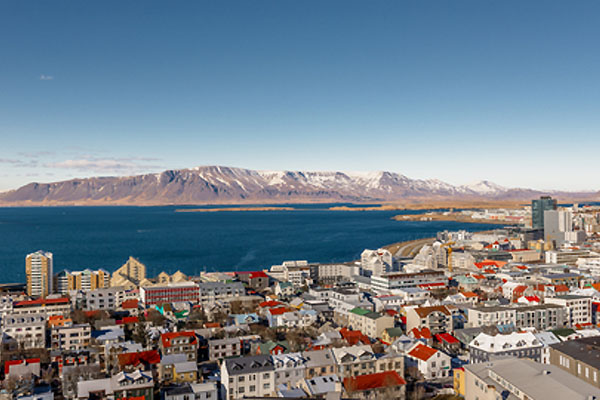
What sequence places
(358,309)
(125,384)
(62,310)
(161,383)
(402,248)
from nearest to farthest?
1. (125,384)
2. (161,383)
3. (358,309)
4. (62,310)
5. (402,248)

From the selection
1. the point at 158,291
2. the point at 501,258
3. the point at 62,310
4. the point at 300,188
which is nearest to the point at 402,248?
the point at 501,258

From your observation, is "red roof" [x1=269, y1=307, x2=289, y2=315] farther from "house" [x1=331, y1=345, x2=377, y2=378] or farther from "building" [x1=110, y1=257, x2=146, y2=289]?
"building" [x1=110, y1=257, x2=146, y2=289]

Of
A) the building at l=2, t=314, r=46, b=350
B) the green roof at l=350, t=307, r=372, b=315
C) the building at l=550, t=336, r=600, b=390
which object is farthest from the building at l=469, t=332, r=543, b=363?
the building at l=2, t=314, r=46, b=350

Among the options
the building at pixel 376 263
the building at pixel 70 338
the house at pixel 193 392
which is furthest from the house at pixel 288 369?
the building at pixel 376 263

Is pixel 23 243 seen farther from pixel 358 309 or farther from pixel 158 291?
pixel 358 309

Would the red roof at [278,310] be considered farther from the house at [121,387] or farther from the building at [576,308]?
the building at [576,308]

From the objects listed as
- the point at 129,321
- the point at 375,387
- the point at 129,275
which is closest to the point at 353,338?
the point at 375,387

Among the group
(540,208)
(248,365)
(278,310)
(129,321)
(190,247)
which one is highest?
(540,208)

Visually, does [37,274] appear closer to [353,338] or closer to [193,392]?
[193,392]
